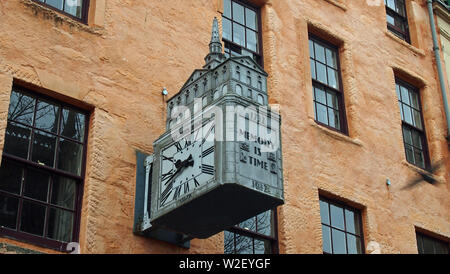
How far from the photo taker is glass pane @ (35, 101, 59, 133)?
11.1 meters

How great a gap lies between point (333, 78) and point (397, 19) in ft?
11.8

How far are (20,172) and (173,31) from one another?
387 centimetres

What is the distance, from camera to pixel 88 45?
12.0 meters

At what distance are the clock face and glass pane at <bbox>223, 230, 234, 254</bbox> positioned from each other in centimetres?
204

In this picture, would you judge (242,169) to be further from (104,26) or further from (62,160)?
(104,26)

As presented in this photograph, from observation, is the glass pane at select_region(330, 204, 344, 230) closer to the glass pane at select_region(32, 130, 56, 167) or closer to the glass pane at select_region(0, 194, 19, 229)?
the glass pane at select_region(32, 130, 56, 167)

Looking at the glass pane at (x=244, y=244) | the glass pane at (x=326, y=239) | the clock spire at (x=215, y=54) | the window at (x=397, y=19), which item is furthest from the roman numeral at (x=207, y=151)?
the window at (x=397, y=19)

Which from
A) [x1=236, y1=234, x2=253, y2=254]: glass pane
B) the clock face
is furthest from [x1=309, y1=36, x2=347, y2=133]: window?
the clock face

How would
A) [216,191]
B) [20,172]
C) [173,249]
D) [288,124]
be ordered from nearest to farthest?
[216,191] → [20,172] → [173,249] → [288,124]

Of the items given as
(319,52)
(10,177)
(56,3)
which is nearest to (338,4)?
(319,52)

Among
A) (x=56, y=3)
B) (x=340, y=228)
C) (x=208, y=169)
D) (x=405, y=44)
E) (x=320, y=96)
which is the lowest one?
(x=208, y=169)

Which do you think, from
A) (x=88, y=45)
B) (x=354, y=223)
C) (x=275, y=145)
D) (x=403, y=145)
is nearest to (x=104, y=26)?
(x=88, y=45)

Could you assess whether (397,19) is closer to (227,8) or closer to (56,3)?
(227,8)

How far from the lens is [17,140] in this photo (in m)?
10.8
